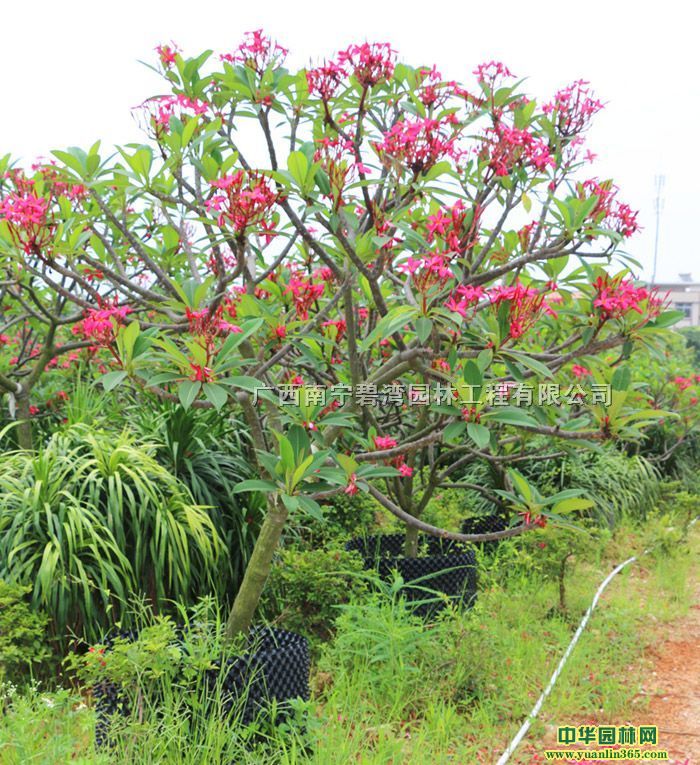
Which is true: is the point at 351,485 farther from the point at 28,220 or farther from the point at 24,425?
the point at 24,425

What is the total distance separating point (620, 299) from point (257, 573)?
1.44 m

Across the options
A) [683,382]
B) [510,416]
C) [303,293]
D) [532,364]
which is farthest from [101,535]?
[683,382]

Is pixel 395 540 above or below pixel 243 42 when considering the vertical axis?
below

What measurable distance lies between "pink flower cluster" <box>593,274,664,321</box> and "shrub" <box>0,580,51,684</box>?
7.29 feet

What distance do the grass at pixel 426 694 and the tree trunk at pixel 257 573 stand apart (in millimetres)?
355

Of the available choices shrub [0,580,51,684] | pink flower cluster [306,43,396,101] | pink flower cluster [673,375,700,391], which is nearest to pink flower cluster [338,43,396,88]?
pink flower cluster [306,43,396,101]

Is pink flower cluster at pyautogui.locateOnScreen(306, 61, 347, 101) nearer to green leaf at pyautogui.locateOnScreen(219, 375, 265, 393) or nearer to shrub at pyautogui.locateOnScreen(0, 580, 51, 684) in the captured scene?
green leaf at pyautogui.locateOnScreen(219, 375, 265, 393)

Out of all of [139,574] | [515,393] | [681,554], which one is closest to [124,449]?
[139,574]

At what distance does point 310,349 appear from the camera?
301 centimetres

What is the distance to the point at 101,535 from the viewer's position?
327 cm

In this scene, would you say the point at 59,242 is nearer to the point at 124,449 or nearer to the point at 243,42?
the point at 243,42

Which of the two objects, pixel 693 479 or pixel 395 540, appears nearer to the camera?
pixel 395 540

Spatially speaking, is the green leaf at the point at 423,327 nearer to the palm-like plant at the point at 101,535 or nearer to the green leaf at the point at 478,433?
the green leaf at the point at 478,433

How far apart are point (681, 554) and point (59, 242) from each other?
14.9ft
